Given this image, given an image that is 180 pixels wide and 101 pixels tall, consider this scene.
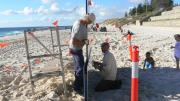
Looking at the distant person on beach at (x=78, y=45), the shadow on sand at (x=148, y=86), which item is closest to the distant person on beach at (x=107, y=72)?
the shadow on sand at (x=148, y=86)

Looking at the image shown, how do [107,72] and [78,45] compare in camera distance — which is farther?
[107,72]

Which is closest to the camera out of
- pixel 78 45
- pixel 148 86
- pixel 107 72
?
pixel 78 45

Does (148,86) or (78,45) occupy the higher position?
(78,45)

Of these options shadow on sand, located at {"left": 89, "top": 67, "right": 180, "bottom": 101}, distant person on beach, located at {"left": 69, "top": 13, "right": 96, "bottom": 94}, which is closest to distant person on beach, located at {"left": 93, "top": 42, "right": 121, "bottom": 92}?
shadow on sand, located at {"left": 89, "top": 67, "right": 180, "bottom": 101}

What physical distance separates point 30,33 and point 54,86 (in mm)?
1307

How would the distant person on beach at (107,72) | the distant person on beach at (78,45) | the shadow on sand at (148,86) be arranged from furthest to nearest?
the distant person on beach at (107,72), the shadow on sand at (148,86), the distant person on beach at (78,45)

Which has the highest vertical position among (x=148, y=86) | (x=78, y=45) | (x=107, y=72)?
(x=78, y=45)

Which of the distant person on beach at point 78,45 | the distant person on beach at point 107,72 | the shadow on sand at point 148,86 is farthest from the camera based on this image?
the distant person on beach at point 107,72

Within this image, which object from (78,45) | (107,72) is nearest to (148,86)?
(107,72)

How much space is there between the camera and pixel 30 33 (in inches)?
331

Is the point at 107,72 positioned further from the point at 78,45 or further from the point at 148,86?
the point at 148,86

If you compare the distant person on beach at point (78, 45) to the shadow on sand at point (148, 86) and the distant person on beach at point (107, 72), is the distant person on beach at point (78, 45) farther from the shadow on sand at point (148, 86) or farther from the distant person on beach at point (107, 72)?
the distant person on beach at point (107, 72)

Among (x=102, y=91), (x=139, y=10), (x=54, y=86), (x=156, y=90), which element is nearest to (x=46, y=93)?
(x=54, y=86)

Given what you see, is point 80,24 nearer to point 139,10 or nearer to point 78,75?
point 78,75
